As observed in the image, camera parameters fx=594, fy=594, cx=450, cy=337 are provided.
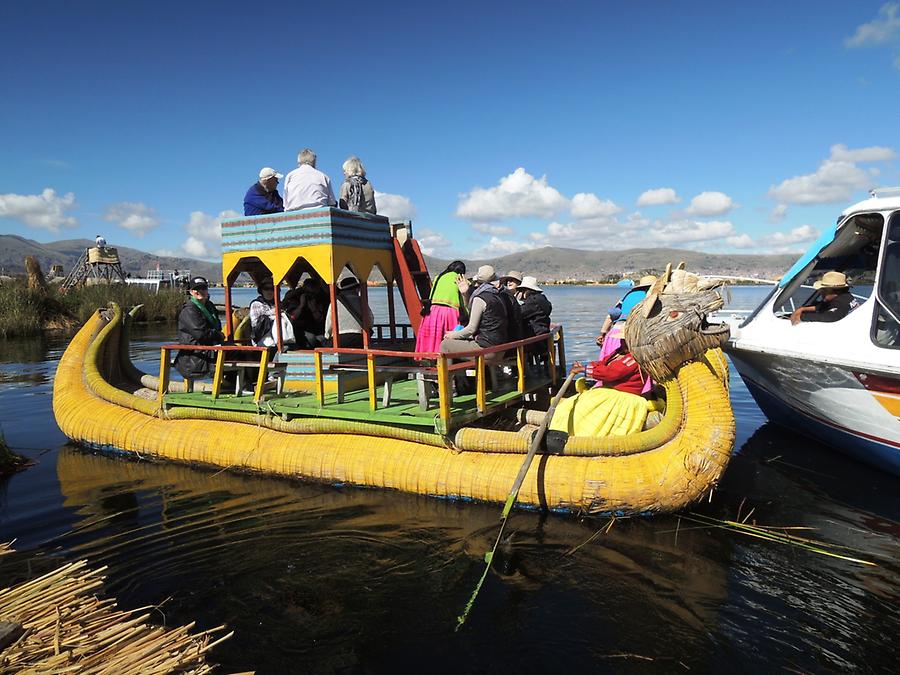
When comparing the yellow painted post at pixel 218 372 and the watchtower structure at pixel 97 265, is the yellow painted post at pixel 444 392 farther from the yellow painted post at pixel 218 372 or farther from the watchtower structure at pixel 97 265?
the watchtower structure at pixel 97 265

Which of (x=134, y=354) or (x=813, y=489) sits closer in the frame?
(x=813, y=489)

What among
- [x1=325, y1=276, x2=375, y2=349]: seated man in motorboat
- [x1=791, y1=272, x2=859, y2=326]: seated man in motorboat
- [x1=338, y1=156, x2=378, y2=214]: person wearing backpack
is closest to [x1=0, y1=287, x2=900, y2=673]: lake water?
[x1=791, y1=272, x2=859, y2=326]: seated man in motorboat

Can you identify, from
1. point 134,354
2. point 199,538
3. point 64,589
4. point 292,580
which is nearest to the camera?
point 64,589

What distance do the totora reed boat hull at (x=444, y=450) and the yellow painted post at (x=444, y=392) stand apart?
354 mm

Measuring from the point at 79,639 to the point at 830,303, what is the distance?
969 cm

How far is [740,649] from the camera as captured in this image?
4.65m

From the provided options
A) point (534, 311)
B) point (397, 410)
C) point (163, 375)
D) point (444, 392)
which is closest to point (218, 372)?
point (163, 375)

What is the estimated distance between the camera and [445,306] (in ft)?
28.2

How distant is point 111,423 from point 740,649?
31.2ft

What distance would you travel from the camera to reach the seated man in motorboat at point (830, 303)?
8.41 m

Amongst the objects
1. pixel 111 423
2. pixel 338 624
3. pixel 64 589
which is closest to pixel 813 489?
pixel 338 624

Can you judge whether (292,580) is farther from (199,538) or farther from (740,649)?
(740,649)

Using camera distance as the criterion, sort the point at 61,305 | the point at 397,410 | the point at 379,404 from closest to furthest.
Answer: the point at 397,410 < the point at 379,404 < the point at 61,305

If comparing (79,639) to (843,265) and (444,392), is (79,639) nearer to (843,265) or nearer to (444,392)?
(444,392)
